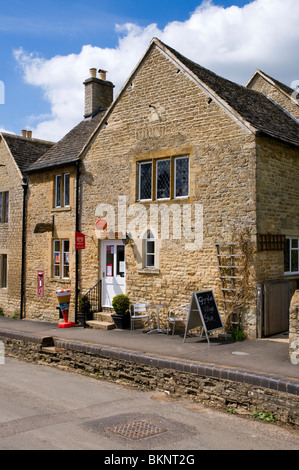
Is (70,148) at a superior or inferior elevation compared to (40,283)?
superior

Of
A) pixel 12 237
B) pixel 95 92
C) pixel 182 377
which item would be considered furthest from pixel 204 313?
pixel 95 92

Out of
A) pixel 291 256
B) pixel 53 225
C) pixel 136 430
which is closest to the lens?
pixel 136 430

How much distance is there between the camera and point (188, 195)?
13984 mm

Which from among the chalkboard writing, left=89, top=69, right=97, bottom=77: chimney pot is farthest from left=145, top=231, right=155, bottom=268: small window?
left=89, top=69, right=97, bottom=77: chimney pot

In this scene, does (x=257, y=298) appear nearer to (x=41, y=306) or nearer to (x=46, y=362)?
(x=46, y=362)

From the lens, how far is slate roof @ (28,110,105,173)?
58.3 ft

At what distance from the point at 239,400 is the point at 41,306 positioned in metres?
11.5

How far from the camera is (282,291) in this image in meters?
13.1

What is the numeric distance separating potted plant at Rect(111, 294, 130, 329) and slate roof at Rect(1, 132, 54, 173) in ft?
26.7

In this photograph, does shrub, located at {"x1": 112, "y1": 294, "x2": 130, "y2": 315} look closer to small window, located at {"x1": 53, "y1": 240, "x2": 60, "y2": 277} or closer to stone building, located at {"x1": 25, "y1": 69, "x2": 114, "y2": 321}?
stone building, located at {"x1": 25, "y1": 69, "x2": 114, "y2": 321}

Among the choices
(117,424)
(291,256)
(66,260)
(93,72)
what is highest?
(93,72)

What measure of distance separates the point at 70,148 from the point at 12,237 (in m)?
4.74

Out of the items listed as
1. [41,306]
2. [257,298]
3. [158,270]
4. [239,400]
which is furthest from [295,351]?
[41,306]

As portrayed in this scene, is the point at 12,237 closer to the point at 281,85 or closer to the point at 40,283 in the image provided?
the point at 40,283
